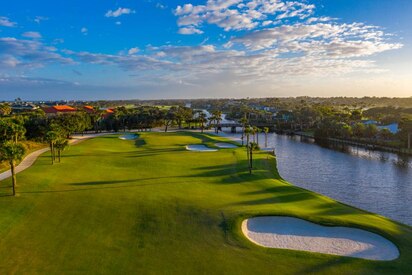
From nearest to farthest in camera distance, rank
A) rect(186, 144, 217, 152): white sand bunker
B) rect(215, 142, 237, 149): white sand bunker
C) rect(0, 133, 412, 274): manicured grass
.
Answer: rect(0, 133, 412, 274): manicured grass
rect(186, 144, 217, 152): white sand bunker
rect(215, 142, 237, 149): white sand bunker

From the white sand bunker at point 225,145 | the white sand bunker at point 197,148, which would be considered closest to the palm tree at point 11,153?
the white sand bunker at point 197,148

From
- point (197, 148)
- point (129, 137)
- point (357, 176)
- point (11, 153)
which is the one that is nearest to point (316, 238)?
point (11, 153)

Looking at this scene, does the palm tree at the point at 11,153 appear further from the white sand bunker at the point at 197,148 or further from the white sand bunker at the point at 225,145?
the white sand bunker at the point at 225,145

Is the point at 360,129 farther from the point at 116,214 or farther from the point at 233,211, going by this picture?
the point at 116,214

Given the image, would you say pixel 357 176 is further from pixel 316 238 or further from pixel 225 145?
pixel 316 238

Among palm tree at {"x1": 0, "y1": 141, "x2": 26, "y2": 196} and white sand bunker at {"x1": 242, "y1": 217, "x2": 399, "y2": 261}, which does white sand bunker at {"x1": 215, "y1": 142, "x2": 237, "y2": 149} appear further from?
palm tree at {"x1": 0, "y1": 141, "x2": 26, "y2": 196}

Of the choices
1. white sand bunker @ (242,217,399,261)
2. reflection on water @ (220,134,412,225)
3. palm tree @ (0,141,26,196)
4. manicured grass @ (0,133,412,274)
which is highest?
palm tree @ (0,141,26,196)

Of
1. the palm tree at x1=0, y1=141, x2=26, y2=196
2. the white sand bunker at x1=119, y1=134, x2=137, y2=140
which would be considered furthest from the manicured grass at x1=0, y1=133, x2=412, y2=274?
the white sand bunker at x1=119, y1=134, x2=137, y2=140
